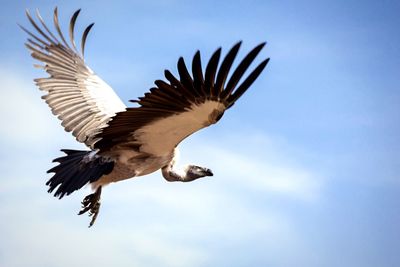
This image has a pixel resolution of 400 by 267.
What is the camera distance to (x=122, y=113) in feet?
16.6

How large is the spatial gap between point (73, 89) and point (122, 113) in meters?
2.64

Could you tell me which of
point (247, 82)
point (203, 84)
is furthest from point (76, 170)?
point (247, 82)

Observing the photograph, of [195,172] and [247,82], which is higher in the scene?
[195,172]

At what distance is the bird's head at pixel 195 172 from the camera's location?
649cm

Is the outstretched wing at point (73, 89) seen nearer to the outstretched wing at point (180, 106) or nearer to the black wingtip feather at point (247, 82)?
the outstretched wing at point (180, 106)

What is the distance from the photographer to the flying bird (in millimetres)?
4578

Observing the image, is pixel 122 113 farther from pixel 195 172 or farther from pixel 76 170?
pixel 195 172

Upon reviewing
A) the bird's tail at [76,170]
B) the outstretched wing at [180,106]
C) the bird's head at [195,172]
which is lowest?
the bird's tail at [76,170]

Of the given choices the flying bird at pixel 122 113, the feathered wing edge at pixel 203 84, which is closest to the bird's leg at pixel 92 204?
the flying bird at pixel 122 113

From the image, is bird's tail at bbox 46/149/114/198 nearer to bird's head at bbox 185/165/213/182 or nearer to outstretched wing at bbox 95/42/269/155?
outstretched wing at bbox 95/42/269/155

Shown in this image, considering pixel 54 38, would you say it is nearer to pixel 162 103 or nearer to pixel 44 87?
pixel 44 87

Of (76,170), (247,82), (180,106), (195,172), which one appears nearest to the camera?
(247,82)

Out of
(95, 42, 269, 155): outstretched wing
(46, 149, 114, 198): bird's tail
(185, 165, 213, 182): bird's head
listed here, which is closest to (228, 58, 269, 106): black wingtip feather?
(95, 42, 269, 155): outstretched wing

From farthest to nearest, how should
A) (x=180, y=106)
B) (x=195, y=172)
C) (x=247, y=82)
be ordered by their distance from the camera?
(x=195, y=172) → (x=180, y=106) → (x=247, y=82)
